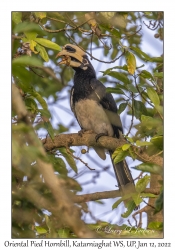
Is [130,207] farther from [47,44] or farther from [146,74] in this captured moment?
[47,44]

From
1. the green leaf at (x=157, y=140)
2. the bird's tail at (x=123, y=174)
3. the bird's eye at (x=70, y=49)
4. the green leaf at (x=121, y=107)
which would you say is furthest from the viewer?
the bird's eye at (x=70, y=49)

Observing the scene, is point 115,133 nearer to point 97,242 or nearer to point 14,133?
point 97,242

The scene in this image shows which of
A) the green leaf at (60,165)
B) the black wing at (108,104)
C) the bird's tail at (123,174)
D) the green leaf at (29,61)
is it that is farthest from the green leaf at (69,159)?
the green leaf at (29,61)

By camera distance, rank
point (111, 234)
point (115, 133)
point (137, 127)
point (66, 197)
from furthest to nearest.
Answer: point (115, 133), point (137, 127), point (111, 234), point (66, 197)

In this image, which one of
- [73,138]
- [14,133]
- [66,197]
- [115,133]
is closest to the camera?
[66,197]

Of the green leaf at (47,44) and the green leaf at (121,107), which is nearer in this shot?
the green leaf at (47,44)

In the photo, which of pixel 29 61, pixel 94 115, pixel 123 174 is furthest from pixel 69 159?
pixel 29 61

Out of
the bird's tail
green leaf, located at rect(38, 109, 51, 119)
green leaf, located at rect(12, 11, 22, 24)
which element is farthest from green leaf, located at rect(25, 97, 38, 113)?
the bird's tail

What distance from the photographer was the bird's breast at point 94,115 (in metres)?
4.50

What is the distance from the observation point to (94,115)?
4.52 metres

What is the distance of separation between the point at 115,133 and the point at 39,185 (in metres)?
2.20

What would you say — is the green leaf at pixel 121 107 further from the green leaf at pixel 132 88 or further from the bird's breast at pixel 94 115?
the bird's breast at pixel 94 115

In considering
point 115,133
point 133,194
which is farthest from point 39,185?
point 115,133
